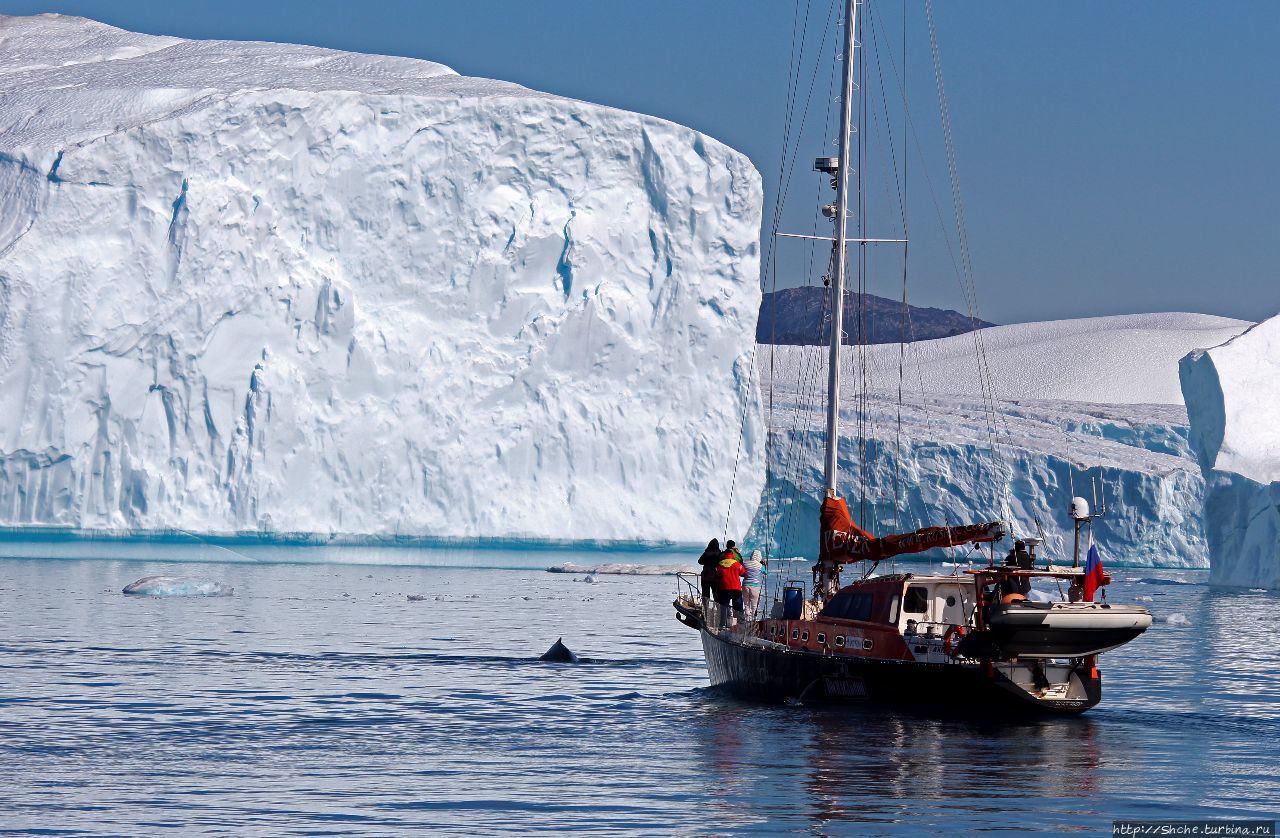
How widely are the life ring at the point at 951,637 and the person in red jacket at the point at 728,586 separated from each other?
13.3 ft

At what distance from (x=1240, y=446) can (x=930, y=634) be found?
35.8 m

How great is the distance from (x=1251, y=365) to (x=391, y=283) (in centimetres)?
2575

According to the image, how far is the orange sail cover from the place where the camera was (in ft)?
61.3

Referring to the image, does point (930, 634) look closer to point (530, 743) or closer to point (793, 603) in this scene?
point (793, 603)

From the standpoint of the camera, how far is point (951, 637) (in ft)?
57.4

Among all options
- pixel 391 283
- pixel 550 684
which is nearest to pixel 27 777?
pixel 550 684

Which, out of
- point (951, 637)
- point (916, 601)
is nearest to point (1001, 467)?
point (916, 601)

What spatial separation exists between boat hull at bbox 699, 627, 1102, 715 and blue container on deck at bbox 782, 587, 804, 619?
64 centimetres

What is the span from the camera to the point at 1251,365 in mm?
52562

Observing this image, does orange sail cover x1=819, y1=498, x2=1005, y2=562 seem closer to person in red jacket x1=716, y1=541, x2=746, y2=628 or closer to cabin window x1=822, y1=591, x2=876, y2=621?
cabin window x1=822, y1=591, x2=876, y2=621

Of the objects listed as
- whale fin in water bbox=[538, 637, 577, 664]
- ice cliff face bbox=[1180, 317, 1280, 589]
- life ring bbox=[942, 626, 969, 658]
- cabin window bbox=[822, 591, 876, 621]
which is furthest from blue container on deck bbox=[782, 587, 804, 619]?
ice cliff face bbox=[1180, 317, 1280, 589]

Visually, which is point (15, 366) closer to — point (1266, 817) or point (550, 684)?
point (550, 684)

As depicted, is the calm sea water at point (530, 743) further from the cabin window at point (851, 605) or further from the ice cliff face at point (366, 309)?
the ice cliff face at point (366, 309)

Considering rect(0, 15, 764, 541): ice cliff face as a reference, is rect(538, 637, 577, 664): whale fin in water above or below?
below
